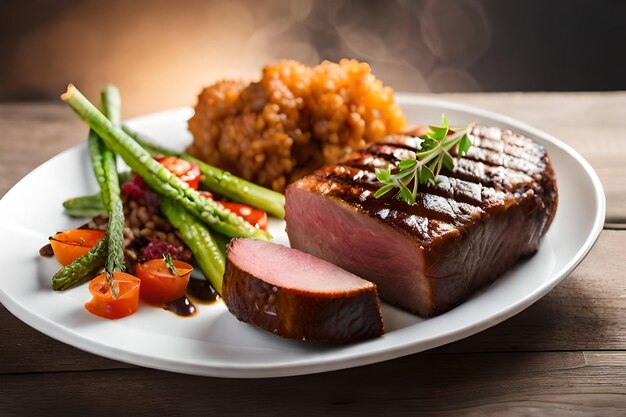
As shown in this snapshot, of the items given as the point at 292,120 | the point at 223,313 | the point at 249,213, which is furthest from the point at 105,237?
the point at 292,120

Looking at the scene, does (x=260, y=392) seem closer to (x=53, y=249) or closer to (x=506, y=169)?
(x=53, y=249)

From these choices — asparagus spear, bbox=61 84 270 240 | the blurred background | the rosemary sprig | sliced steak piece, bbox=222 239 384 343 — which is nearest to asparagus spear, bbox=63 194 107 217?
asparagus spear, bbox=61 84 270 240

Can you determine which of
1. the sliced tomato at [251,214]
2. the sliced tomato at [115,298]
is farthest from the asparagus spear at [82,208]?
the sliced tomato at [115,298]

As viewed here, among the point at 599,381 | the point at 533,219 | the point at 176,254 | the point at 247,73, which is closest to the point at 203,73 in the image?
the point at 247,73

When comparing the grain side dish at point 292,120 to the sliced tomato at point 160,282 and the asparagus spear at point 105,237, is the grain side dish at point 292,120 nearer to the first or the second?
the asparagus spear at point 105,237

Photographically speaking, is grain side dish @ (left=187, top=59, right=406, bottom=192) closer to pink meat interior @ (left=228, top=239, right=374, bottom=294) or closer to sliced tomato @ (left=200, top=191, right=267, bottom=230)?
sliced tomato @ (left=200, top=191, right=267, bottom=230)

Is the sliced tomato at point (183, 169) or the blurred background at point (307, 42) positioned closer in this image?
the sliced tomato at point (183, 169)
